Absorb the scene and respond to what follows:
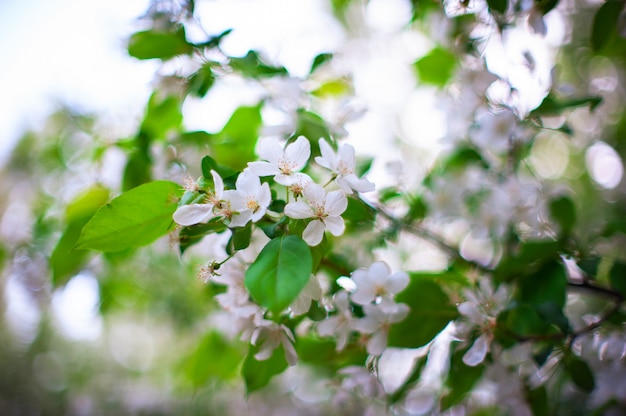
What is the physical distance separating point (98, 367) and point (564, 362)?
10.2 ft

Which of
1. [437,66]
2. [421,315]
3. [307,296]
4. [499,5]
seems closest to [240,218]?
[307,296]

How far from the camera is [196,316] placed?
161 cm

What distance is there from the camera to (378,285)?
63 centimetres

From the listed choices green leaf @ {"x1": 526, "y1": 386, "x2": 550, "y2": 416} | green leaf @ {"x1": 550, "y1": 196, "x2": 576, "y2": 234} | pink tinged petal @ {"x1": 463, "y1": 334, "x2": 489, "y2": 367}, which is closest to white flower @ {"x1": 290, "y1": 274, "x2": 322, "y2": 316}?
pink tinged petal @ {"x1": 463, "y1": 334, "x2": 489, "y2": 367}

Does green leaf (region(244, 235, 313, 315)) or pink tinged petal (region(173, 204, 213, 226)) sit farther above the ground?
pink tinged petal (region(173, 204, 213, 226))

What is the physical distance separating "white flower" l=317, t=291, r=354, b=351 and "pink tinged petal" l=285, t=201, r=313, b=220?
0.17 meters

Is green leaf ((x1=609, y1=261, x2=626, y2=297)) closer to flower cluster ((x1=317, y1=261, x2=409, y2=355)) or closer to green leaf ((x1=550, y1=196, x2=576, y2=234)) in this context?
green leaf ((x1=550, y1=196, x2=576, y2=234))

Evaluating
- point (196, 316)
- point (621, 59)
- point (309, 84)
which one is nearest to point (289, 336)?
point (309, 84)

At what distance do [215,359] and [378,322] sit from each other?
0.44m

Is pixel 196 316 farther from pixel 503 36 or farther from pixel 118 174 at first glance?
pixel 503 36

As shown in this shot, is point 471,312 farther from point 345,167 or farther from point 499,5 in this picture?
point 499,5

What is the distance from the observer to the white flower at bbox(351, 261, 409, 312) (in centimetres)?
61

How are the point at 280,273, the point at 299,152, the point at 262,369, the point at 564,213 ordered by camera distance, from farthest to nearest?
the point at 564,213 < the point at 262,369 < the point at 299,152 < the point at 280,273

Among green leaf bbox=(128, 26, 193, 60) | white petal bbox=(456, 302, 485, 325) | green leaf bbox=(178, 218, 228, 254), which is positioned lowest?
white petal bbox=(456, 302, 485, 325)
